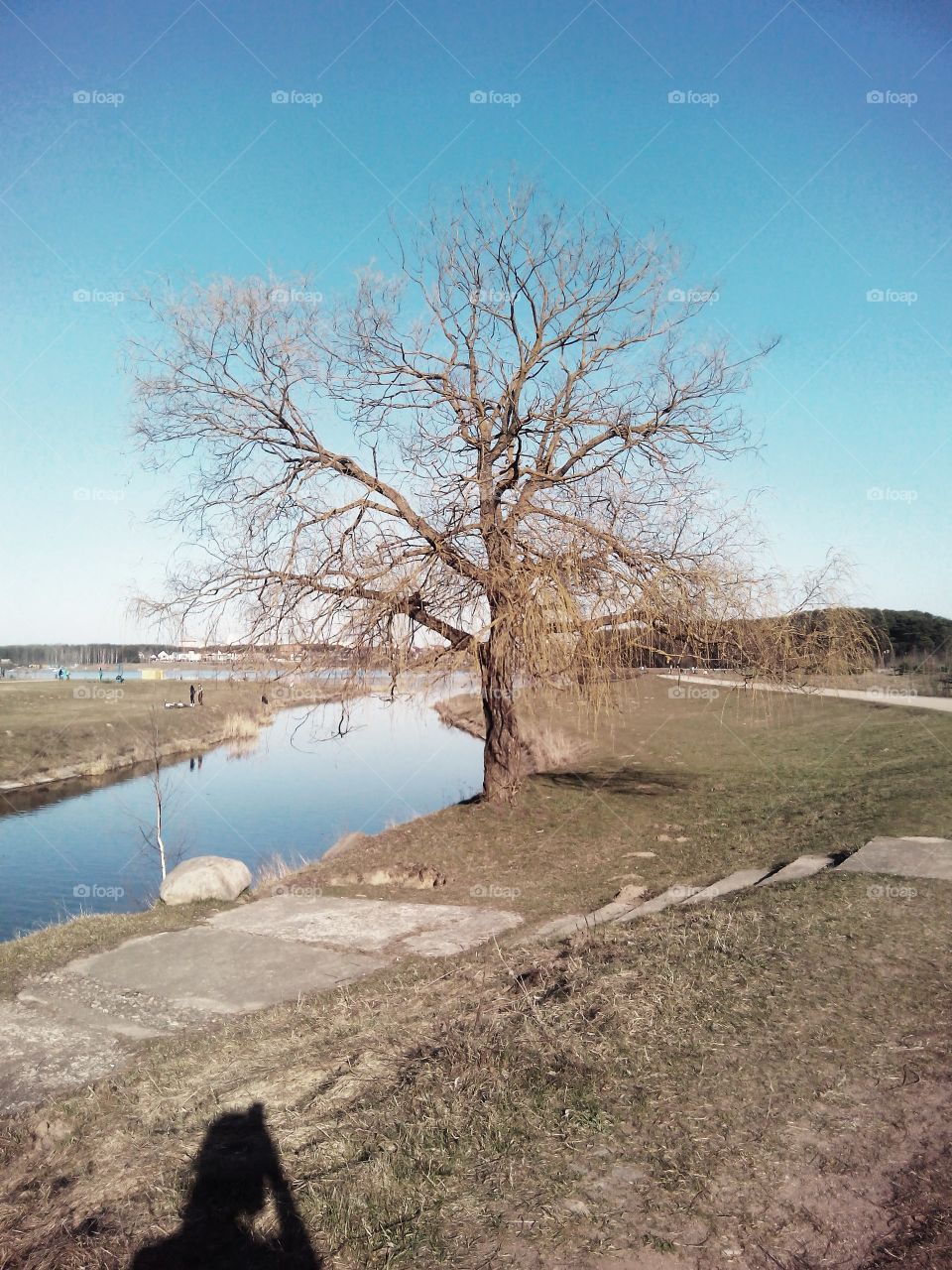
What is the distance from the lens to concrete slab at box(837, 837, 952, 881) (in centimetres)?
861

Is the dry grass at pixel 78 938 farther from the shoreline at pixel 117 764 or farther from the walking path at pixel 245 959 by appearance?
the shoreline at pixel 117 764

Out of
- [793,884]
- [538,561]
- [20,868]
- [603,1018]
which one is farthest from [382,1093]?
[20,868]

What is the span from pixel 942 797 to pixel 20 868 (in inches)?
661

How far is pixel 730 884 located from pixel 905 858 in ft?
5.74

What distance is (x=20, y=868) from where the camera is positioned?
1830 cm

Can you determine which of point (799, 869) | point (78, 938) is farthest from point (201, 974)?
point (799, 869)

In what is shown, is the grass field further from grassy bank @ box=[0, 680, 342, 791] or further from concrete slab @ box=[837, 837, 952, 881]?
grassy bank @ box=[0, 680, 342, 791]

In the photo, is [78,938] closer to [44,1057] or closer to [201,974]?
[201,974]

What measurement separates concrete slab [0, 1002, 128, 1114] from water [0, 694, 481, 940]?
5.51 meters

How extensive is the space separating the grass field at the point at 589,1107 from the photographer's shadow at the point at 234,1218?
0.23 ft

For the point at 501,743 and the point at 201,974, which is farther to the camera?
the point at 501,743

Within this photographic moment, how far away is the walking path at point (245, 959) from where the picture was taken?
611 cm

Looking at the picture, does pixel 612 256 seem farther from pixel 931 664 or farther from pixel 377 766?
pixel 931 664

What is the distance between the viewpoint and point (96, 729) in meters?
37.8
